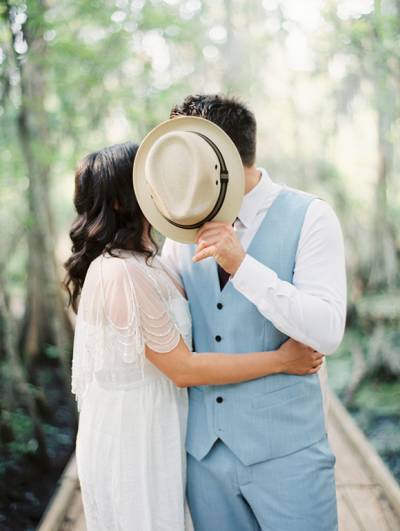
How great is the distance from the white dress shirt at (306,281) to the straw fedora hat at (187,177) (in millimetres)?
183

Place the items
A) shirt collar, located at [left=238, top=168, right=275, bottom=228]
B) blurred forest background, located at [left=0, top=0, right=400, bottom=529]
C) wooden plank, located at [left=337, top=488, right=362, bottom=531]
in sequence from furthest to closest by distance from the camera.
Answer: blurred forest background, located at [left=0, top=0, right=400, bottom=529] → wooden plank, located at [left=337, top=488, right=362, bottom=531] → shirt collar, located at [left=238, top=168, right=275, bottom=228]

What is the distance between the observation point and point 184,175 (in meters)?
1.52

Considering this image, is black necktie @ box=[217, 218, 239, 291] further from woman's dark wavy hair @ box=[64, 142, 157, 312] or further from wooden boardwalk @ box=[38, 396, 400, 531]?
wooden boardwalk @ box=[38, 396, 400, 531]

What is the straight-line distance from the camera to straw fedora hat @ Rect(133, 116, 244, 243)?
1.51 metres

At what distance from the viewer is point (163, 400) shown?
181 cm

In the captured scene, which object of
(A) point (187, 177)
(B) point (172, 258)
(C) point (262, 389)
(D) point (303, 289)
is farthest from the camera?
(B) point (172, 258)

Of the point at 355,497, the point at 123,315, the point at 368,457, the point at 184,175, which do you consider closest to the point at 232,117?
the point at 184,175

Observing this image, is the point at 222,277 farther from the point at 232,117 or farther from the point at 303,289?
the point at 232,117

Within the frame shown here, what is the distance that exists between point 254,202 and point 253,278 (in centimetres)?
36

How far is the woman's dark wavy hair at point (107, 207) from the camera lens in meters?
1.81

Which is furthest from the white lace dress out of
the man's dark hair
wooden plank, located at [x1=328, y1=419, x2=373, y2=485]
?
wooden plank, located at [x1=328, y1=419, x2=373, y2=485]

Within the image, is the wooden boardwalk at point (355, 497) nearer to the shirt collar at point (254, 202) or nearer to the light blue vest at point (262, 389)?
the light blue vest at point (262, 389)

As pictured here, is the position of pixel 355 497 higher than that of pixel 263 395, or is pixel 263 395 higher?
pixel 263 395

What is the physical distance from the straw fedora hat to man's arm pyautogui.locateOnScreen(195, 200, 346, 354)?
8cm
